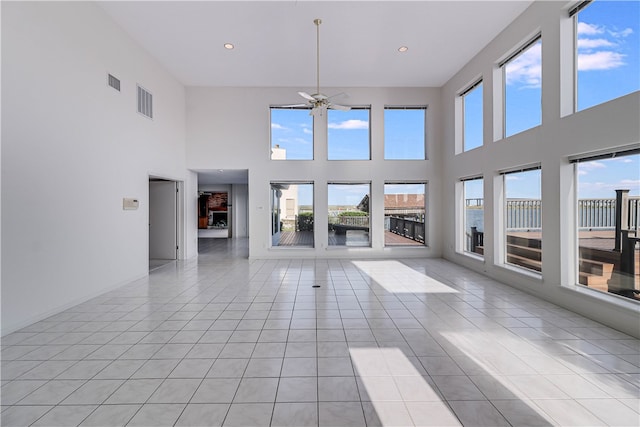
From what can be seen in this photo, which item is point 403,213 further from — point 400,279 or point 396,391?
point 396,391

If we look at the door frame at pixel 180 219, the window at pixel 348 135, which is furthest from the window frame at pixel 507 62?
the door frame at pixel 180 219

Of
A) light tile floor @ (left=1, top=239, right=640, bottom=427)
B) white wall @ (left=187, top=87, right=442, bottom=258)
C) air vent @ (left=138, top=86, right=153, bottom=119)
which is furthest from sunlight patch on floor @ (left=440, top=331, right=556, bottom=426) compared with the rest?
air vent @ (left=138, top=86, right=153, bottom=119)

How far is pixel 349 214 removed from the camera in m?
7.36

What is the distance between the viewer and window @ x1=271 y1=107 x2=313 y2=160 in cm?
712

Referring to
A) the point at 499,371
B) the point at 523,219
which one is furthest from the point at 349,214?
the point at 499,371

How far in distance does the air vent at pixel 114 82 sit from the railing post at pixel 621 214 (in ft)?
23.5

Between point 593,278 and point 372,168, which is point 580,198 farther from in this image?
point 372,168

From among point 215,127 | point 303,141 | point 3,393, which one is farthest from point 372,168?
point 3,393

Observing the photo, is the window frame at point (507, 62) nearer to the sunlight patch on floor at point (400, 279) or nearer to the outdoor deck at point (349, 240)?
the sunlight patch on floor at point (400, 279)

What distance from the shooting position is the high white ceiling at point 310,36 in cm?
416

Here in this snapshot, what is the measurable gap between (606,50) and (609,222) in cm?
207

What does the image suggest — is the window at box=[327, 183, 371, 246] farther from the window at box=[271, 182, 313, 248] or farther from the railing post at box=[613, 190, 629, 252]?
the railing post at box=[613, 190, 629, 252]

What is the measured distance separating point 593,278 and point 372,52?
16.7 feet

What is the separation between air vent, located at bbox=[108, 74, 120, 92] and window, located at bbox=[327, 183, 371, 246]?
4789 millimetres
